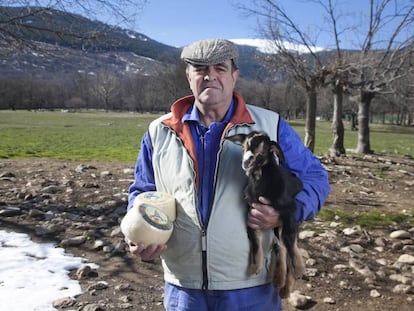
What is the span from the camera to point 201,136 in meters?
2.89

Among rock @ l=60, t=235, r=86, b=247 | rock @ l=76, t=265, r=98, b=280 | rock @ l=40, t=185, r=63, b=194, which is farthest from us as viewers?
rock @ l=40, t=185, r=63, b=194

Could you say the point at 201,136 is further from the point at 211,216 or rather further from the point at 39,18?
the point at 39,18

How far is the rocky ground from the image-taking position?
516cm

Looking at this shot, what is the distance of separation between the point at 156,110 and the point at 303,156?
10601 centimetres

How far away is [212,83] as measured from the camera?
111 inches

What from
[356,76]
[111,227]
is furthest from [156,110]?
[111,227]

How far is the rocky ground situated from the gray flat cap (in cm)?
329

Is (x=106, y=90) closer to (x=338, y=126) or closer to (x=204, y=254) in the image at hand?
(x=338, y=126)

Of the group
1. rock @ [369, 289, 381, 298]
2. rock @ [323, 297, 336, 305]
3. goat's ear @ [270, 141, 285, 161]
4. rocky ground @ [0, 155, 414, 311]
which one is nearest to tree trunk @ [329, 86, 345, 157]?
rocky ground @ [0, 155, 414, 311]

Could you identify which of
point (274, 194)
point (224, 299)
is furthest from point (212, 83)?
point (224, 299)

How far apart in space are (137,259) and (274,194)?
13.3ft

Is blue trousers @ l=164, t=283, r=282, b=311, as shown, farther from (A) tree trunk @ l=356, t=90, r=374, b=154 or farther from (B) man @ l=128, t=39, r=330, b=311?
(A) tree trunk @ l=356, t=90, r=374, b=154

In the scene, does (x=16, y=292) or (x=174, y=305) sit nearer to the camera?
(x=174, y=305)

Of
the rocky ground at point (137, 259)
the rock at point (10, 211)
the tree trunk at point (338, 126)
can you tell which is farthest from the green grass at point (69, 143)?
the tree trunk at point (338, 126)
